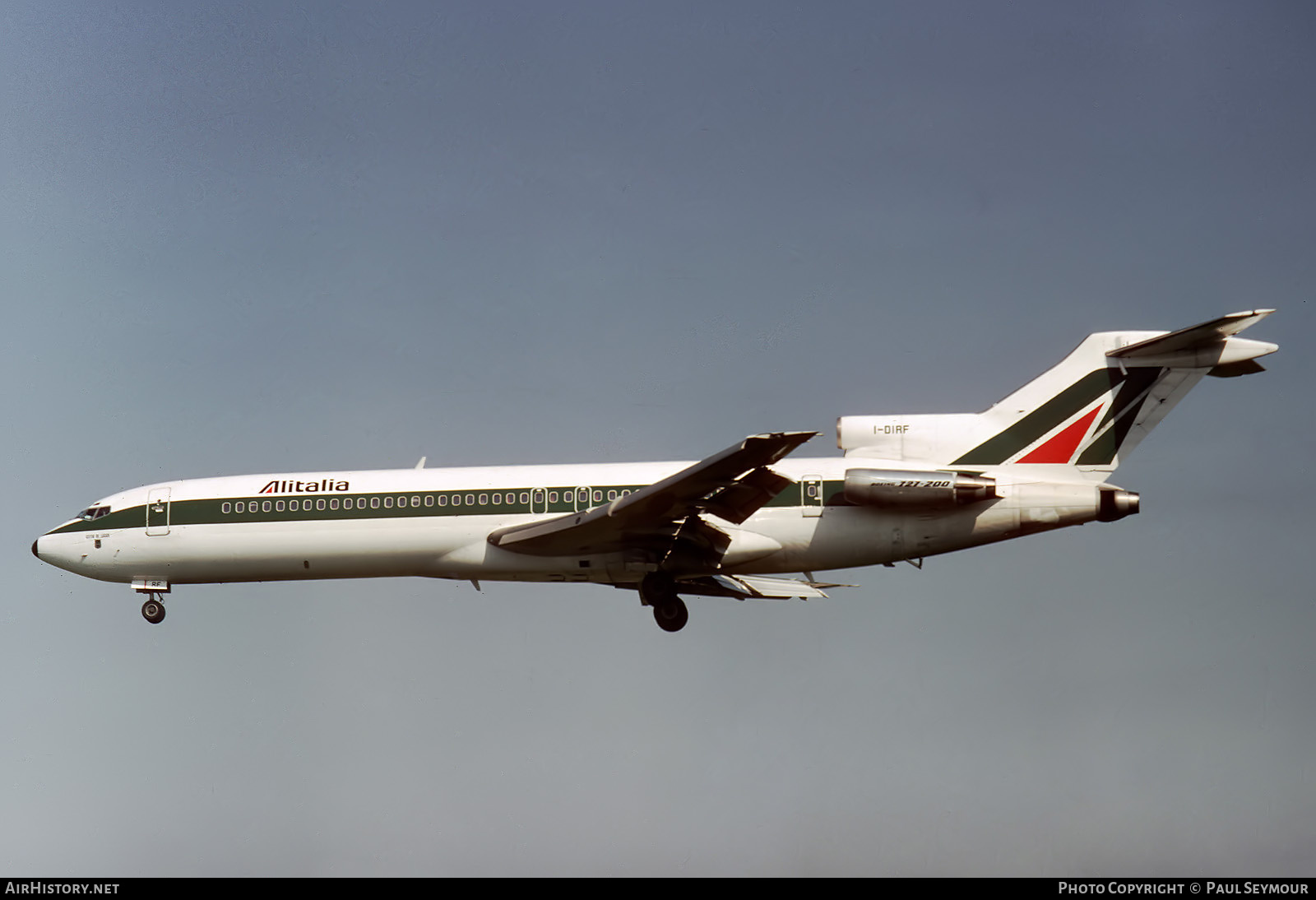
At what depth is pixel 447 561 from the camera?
1178 inches

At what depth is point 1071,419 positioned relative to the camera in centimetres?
2958

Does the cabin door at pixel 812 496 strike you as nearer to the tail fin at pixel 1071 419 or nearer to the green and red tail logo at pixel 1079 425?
the tail fin at pixel 1071 419

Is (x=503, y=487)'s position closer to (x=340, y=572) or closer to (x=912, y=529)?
(x=340, y=572)

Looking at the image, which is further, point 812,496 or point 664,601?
point 664,601

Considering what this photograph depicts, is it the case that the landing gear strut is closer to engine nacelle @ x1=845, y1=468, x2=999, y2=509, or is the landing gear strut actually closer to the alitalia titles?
the alitalia titles

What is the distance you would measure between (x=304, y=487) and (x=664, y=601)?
863 cm

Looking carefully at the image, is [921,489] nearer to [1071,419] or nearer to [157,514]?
[1071,419]

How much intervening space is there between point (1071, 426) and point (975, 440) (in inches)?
82.1

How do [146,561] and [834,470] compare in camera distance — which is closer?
[834,470]

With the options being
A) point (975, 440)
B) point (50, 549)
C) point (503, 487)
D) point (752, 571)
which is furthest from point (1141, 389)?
point (50, 549)

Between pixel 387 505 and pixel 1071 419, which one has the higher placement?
pixel 1071 419

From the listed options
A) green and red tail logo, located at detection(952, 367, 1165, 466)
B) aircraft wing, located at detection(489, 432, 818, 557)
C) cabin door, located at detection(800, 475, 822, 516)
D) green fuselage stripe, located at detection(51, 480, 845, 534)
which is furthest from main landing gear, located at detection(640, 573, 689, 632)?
green and red tail logo, located at detection(952, 367, 1165, 466)

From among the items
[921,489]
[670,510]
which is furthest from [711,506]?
[921,489]
